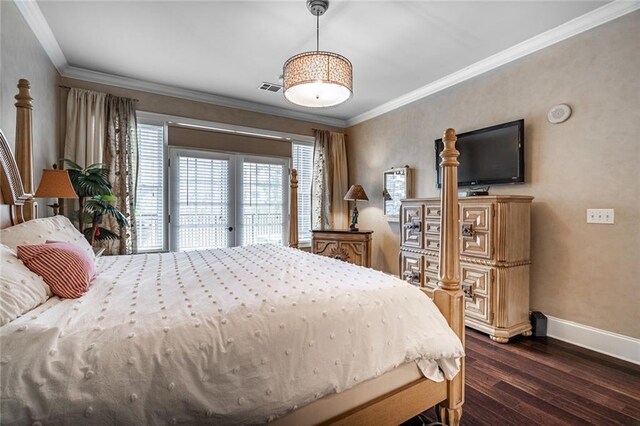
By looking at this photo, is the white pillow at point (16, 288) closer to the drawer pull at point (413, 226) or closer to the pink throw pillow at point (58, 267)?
the pink throw pillow at point (58, 267)

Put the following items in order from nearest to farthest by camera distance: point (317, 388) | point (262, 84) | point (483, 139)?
point (317, 388) < point (483, 139) < point (262, 84)

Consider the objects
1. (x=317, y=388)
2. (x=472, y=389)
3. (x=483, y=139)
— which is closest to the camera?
(x=317, y=388)

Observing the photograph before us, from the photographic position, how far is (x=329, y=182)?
5.20 metres

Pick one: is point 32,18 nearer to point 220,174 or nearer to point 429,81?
point 220,174

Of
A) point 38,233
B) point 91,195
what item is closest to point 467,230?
point 38,233

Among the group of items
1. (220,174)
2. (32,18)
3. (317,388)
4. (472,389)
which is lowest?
(472,389)

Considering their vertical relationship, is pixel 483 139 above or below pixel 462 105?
below

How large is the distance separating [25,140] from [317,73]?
2035 millimetres

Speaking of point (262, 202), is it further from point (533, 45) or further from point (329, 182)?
point (533, 45)

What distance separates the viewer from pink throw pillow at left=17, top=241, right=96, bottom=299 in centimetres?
126

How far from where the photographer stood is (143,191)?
153 inches

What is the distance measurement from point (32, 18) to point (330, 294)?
3.26 metres

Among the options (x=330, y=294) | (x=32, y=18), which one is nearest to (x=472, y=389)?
(x=330, y=294)

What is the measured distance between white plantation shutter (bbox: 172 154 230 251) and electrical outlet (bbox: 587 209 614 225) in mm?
4110
